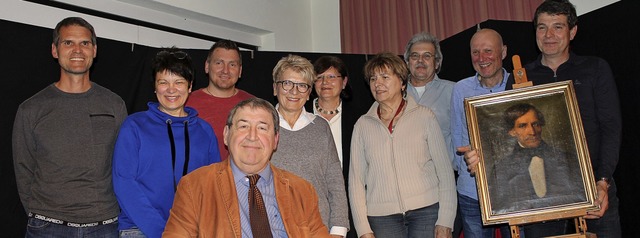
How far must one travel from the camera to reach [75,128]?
9.77 ft

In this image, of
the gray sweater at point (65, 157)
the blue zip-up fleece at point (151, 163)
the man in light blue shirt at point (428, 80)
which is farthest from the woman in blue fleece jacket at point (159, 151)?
the man in light blue shirt at point (428, 80)

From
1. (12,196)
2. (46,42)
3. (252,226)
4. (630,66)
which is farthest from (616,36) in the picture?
(12,196)

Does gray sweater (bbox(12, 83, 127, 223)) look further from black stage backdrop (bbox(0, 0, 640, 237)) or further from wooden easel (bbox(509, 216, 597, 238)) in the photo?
wooden easel (bbox(509, 216, 597, 238))

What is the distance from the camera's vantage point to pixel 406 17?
6262mm

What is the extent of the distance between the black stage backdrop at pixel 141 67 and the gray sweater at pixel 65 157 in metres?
0.69

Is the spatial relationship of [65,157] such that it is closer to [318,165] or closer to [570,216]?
[318,165]

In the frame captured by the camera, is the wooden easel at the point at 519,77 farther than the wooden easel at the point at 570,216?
Yes

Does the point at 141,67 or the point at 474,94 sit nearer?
the point at 474,94

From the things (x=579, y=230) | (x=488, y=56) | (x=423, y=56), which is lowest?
(x=579, y=230)

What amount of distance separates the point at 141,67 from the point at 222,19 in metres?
2.06

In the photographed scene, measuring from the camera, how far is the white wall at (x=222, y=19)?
4863 millimetres

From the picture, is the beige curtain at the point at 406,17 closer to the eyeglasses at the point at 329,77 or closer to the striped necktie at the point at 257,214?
the eyeglasses at the point at 329,77

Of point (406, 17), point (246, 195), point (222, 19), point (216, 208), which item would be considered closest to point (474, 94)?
point (246, 195)

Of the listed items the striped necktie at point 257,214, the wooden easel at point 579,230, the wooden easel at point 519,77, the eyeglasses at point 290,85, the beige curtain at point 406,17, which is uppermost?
the beige curtain at point 406,17
